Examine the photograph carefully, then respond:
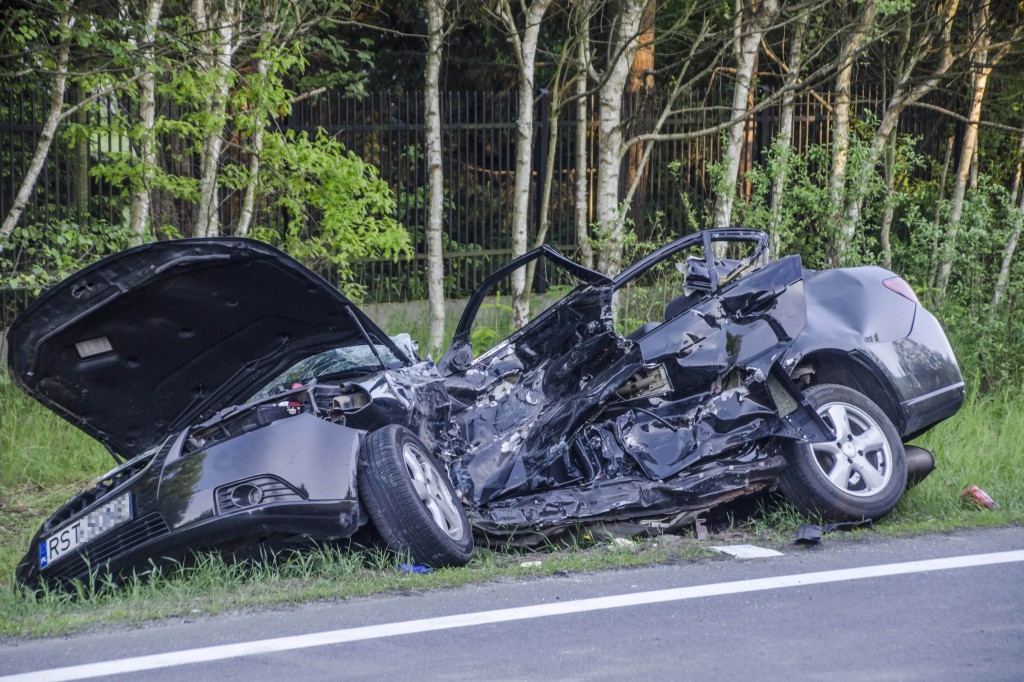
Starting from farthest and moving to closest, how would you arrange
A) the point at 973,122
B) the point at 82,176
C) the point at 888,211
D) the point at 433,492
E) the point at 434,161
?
the point at 973,122 < the point at 888,211 < the point at 82,176 < the point at 434,161 < the point at 433,492

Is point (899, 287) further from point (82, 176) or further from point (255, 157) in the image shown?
point (82, 176)

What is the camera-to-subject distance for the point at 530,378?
6.12 meters

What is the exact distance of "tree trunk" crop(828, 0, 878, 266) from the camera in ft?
34.0

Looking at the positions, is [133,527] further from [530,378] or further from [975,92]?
[975,92]

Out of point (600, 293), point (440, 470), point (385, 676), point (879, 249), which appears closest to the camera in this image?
point (385, 676)

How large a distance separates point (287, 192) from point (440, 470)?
4046mm

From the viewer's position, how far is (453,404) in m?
6.10

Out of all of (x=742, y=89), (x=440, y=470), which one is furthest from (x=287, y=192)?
(x=742, y=89)

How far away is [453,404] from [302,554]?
1.33 metres

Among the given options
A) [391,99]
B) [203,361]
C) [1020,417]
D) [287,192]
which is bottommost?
[1020,417]

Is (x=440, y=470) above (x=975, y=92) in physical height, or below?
below

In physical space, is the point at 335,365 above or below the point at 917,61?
below

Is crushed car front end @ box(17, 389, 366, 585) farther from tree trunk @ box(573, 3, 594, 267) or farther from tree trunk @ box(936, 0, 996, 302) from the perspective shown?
tree trunk @ box(936, 0, 996, 302)

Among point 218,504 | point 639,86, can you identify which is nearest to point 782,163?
point 639,86
